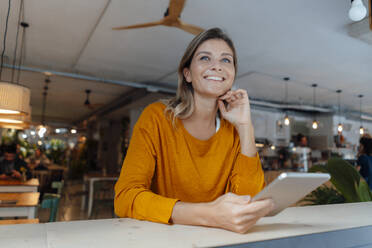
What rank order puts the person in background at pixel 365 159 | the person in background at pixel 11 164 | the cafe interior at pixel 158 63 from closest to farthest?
the cafe interior at pixel 158 63 → the person in background at pixel 365 159 → the person in background at pixel 11 164

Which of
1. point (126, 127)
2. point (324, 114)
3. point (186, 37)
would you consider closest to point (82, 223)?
point (186, 37)

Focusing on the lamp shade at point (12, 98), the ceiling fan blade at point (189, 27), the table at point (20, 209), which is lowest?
the table at point (20, 209)

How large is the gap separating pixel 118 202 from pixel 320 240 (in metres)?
0.63

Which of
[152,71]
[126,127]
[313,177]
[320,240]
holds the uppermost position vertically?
[152,71]

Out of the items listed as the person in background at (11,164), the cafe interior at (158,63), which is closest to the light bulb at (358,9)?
the cafe interior at (158,63)

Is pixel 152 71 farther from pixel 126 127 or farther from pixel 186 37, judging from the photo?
pixel 126 127

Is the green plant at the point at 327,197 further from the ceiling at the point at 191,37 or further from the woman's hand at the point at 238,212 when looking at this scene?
the woman's hand at the point at 238,212

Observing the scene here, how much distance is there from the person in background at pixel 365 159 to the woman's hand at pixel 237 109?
2.86 m

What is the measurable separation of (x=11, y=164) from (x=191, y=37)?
3.85 m

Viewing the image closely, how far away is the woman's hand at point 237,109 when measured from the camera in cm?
120

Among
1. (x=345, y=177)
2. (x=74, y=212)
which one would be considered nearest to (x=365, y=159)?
(x=345, y=177)

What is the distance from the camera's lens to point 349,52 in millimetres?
4746

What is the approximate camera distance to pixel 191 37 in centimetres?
443

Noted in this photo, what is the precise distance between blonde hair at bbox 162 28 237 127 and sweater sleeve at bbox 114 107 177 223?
4.5 inches
